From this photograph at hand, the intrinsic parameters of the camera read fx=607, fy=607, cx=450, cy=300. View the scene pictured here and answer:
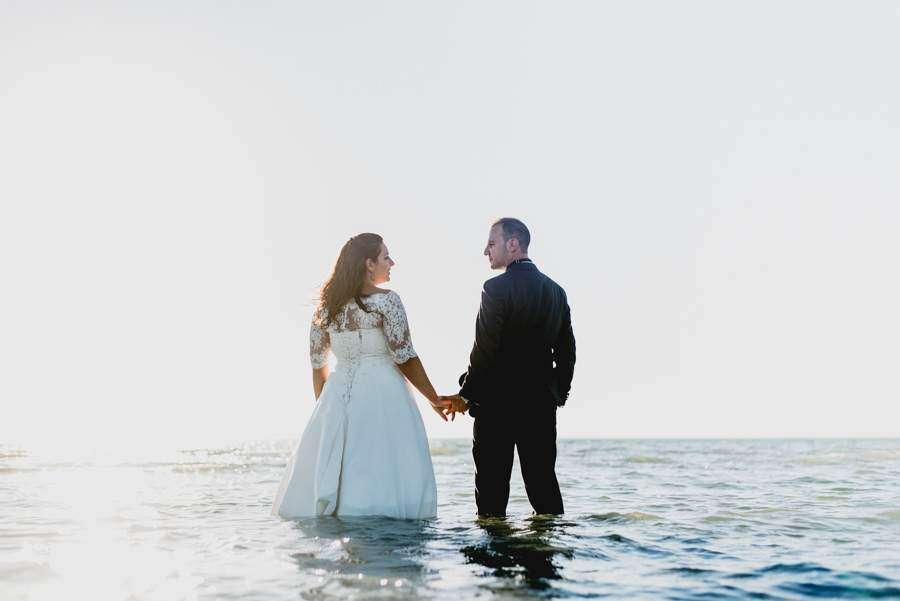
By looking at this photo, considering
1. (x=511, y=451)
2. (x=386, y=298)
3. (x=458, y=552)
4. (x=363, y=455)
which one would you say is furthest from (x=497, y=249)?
(x=458, y=552)

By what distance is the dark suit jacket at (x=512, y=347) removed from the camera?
4.98m

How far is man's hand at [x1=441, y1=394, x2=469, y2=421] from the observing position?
5314 mm

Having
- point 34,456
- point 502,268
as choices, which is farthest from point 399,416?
point 34,456

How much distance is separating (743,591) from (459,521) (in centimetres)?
264

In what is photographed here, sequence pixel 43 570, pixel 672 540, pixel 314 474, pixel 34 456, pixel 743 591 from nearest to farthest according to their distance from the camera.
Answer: pixel 743 591 → pixel 43 570 → pixel 672 540 → pixel 314 474 → pixel 34 456

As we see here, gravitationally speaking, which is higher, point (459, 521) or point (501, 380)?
point (501, 380)

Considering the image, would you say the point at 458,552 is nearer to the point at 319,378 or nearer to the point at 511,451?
the point at 511,451

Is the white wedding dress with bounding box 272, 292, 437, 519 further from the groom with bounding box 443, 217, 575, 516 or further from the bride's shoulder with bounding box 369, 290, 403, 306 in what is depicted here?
the groom with bounding box 443, 217, 575, 516

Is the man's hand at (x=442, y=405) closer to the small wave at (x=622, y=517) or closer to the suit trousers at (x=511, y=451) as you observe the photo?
the suit trousers at (x=511, y=451)

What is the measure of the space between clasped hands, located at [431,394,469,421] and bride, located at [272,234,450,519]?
0.28 meters

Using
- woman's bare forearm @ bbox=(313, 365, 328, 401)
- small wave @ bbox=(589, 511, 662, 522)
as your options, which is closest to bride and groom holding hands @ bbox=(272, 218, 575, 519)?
woman's bare forearm @ bbox=(313, 365, 328, 401)

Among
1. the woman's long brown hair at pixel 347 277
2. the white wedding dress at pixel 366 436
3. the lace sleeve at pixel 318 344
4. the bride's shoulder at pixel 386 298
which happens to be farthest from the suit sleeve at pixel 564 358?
the lace sleeve at pixel 318 344

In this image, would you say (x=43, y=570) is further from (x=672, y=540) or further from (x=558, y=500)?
(x=672, y=540)

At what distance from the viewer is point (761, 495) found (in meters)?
8.24
